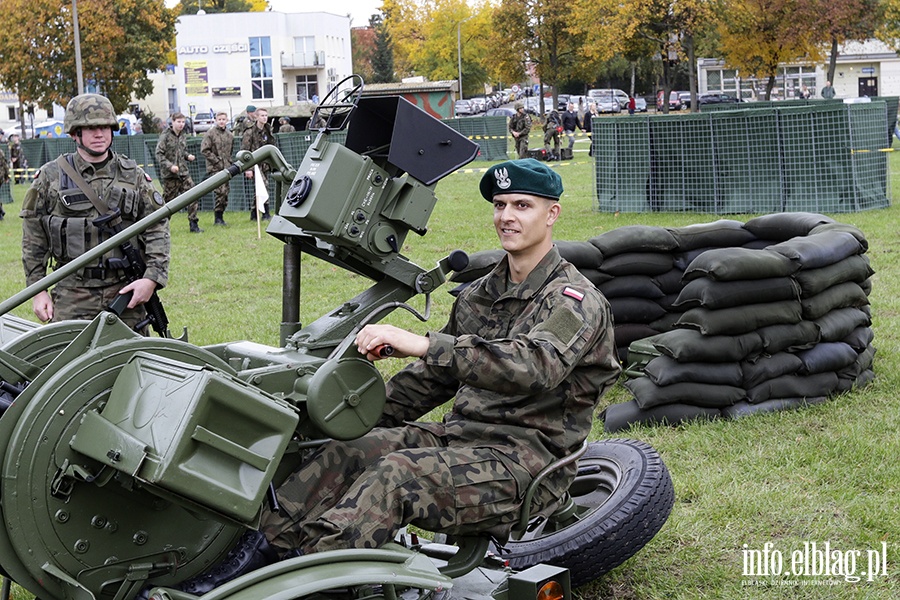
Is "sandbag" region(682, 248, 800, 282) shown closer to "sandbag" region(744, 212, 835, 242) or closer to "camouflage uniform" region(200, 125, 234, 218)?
"sandbag" region(744, 212, 835, 242)

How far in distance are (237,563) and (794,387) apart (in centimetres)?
441

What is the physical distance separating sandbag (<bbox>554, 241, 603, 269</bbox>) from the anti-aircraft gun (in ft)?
10.9

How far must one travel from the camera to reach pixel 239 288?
518 inches

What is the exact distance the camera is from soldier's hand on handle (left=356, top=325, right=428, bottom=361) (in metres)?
3.61

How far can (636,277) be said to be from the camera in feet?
25.8

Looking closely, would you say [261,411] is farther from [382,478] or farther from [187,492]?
[382,478]

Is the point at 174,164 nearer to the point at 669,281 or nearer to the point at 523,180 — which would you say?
the point at 669,281

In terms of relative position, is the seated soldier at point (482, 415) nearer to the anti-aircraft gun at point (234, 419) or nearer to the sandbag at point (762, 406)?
the anti-aircraft gun at point (234, 419)

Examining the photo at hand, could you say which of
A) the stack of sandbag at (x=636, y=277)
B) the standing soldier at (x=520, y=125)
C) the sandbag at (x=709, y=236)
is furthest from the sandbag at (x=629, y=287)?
the standing soldier at (x=520, y=125)

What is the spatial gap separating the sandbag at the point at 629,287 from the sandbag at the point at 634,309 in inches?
1.7

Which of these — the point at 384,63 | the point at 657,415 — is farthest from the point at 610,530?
the point at 384,63

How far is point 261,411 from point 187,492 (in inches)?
12.2

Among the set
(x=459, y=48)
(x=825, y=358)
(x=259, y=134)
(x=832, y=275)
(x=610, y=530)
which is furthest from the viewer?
(x=459, y=48)

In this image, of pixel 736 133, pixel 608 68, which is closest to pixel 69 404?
pixel 736 133
